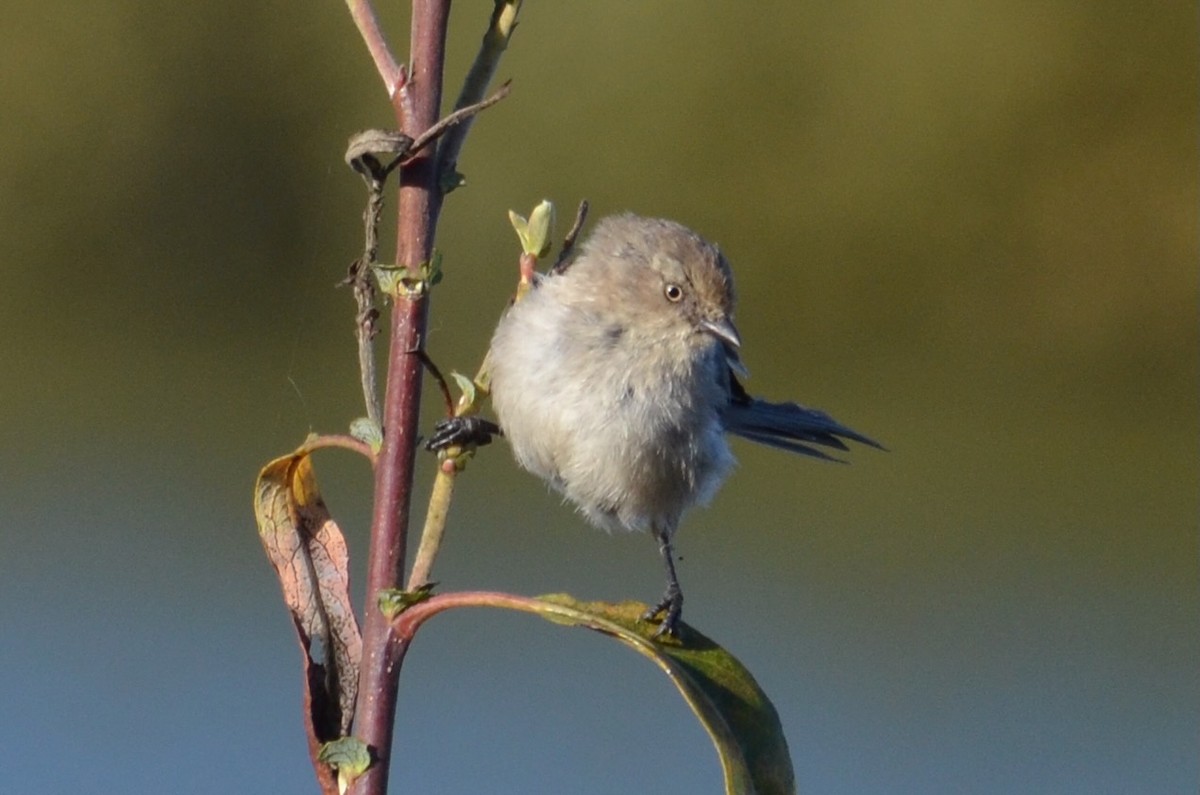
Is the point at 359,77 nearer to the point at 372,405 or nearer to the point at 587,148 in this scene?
the point at 587,148

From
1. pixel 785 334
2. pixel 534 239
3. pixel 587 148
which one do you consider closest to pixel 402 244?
pixel 534 239

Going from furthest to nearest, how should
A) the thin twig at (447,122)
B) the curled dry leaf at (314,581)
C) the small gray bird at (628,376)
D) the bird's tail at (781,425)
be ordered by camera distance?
the bird's tail at (781,425) → the small gray bird at (628,376) → the curled dry leaf at (314,581) → the thin twig at (447,122)

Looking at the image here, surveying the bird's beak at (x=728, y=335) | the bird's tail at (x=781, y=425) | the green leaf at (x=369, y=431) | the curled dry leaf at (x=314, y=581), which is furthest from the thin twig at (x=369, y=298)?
the bird's tail at (x=781, y=425)

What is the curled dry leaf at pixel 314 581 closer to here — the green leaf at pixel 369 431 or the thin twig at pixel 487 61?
the green leaf at pixel 369 431

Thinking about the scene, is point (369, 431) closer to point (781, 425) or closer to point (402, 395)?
point (402, 395)

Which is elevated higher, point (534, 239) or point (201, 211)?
point (201, 211)
